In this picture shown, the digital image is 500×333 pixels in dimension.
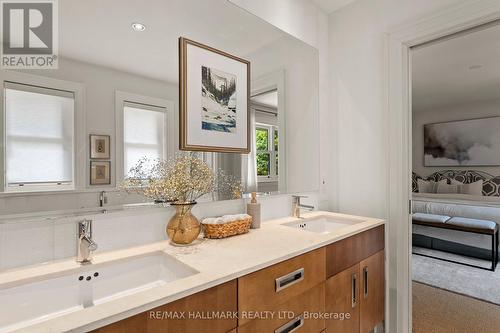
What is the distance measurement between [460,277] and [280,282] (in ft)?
9.47

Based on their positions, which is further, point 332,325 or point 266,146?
point 266,146

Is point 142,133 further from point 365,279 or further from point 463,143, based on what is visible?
point 463,143

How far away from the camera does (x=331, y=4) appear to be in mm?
2086

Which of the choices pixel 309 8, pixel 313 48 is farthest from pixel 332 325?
pixel 309 8

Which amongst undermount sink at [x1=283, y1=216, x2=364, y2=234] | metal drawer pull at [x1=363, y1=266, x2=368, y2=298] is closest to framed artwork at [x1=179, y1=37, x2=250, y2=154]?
undermount sink at [x1=283, y1=216, x2=364, y2=234]

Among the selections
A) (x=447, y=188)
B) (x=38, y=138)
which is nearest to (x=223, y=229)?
(x=38, y=138)

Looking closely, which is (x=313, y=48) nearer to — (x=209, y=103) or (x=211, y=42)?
(x=211, y=42)

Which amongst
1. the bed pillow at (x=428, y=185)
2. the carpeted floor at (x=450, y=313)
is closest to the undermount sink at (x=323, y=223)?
the carpeted floor at (x=450, y=313)

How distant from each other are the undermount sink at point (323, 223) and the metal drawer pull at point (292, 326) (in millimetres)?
635

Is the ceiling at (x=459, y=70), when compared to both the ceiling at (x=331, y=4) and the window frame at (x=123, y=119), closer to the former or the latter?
the ceiling at (x=331, y=4)

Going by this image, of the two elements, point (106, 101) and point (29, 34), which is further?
point (106, 101)

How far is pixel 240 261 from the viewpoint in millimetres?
969

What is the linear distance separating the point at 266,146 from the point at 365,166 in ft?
2.57

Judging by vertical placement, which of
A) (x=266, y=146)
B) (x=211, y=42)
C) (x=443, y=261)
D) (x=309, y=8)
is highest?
(x=309, y=8)
